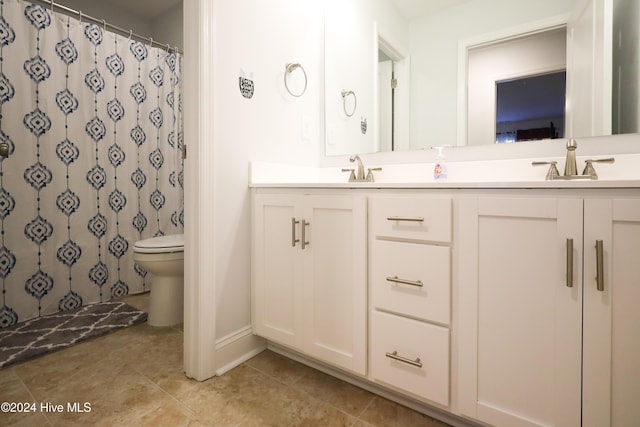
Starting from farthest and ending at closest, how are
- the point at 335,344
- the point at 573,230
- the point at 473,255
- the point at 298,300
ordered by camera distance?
the point at 298,300, the point at 335,344, the point at 473,255, the point at 573,230

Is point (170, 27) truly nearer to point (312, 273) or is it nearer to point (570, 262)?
point (312, 273)

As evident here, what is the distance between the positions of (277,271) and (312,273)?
0.68ft

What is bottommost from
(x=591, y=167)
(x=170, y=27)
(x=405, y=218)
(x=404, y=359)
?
Result: (x=404, y=359)

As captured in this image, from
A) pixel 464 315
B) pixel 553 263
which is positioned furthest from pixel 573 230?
pixel 464 315

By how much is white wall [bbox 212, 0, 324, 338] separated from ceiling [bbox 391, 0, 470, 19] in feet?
1.77

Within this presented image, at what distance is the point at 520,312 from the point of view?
0.88 metres

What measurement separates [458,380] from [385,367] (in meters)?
0.25

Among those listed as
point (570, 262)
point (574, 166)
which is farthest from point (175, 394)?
point (574, 166)

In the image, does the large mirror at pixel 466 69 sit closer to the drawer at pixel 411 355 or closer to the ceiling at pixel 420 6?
the ceiling at pixel 420 6

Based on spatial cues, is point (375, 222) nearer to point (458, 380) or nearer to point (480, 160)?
point (458, 380)

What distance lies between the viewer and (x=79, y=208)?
7.08 feet

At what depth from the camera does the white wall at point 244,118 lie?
139 cm

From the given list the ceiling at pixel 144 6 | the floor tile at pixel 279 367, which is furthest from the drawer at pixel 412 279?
the ceiling at pixel 144 6

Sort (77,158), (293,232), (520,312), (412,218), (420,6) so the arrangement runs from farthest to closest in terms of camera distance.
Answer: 1. (77,158)
2. (420,6)
3. (293,232)
4. (412,218)
5. (520,312)
